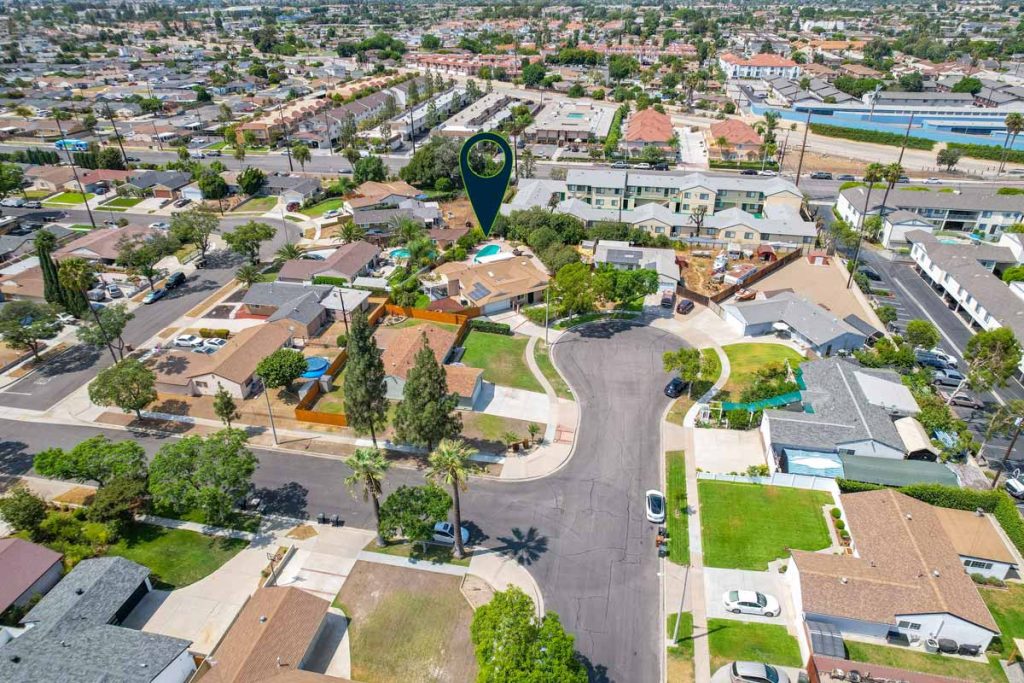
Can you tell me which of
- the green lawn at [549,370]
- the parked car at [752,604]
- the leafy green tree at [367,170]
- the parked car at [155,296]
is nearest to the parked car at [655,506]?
the parked car at [752,604]

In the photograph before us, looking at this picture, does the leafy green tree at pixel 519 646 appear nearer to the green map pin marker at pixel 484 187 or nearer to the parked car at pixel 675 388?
the parked car at pixel 675 388

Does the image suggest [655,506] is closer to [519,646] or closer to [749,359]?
[519,646]

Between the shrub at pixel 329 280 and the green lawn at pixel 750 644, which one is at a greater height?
the shrub at pixel 329 280

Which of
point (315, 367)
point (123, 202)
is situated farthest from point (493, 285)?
point (123, 202)

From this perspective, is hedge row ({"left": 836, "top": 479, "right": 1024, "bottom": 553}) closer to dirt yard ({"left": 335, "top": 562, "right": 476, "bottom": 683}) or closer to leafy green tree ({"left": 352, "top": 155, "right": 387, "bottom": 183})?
dirt yard ({"left": 335, "top": 562, "right": 476, "bottom": 683})

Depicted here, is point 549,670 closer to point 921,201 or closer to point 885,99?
point 921,201

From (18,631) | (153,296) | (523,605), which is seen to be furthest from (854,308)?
(153,296)

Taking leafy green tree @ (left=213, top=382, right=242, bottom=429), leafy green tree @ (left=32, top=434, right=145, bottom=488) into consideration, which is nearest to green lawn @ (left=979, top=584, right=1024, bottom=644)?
leafy green tree @ (left=213, top=382, right=242, bottom=429)

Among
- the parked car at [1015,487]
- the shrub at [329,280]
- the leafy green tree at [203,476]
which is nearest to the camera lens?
the leafy green tree at [203,476]
